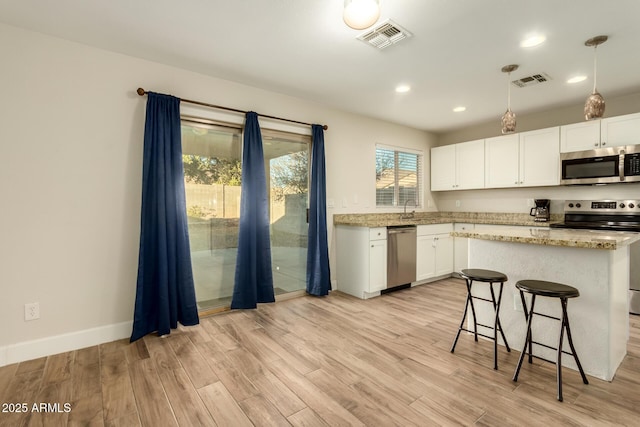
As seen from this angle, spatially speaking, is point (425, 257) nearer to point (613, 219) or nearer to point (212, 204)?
point (613, 219)

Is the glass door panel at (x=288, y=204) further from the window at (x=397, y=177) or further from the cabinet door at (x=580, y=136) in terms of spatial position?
the cabinet door at (x=580, y=136)

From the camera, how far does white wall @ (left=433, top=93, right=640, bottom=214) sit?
3.94 metres

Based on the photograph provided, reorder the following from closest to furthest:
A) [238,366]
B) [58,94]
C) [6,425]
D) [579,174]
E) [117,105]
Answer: [6,425] → [238,366] → [58,94] → [117,105] → [579,174]

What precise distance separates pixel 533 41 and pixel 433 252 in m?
3.02

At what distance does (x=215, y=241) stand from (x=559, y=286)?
312 centimetres

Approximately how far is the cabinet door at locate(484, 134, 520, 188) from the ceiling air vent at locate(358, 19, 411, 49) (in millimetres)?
3118

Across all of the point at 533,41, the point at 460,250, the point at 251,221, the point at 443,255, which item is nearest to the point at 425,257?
the point at 443,255

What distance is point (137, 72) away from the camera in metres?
2.87

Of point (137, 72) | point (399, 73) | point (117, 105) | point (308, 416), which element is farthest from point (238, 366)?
point (399, 73)

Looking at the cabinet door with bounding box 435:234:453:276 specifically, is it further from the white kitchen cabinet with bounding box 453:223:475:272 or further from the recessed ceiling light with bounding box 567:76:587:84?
the recessed ceiling light with bounding box 567:76:587:84

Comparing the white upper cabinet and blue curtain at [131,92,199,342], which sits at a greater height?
the white upper cabinet

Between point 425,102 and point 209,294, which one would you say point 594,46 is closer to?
point 425,102

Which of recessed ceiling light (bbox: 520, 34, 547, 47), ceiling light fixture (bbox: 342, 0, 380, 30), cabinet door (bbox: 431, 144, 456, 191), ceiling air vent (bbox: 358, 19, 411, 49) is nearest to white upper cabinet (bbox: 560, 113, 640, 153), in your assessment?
cabinet door (bbox: 431, 144, 456, 191)

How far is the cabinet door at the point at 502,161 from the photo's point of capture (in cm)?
462
